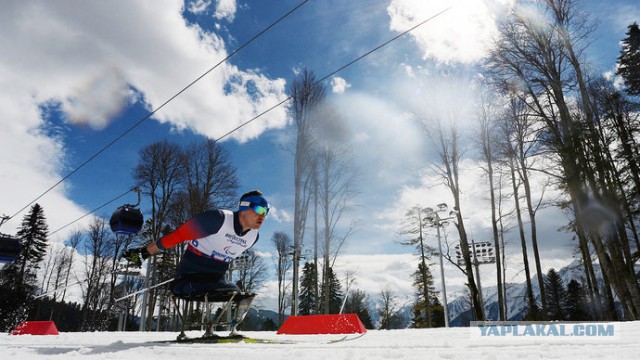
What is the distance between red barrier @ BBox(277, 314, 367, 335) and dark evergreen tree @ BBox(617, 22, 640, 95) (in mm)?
21861

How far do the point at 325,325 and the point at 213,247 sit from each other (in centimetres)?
146

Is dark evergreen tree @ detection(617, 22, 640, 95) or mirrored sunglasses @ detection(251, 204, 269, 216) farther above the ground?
dark evergreen tree @ detection(617, 22, 640, 95)

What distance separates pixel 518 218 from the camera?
18.5m

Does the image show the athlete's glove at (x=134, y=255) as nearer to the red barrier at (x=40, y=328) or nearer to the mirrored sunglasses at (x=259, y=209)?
the mirrored sunglasses at (x=259, y=209)

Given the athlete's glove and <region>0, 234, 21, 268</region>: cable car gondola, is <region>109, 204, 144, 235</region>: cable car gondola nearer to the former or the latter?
the athlete's glove

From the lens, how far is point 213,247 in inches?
150

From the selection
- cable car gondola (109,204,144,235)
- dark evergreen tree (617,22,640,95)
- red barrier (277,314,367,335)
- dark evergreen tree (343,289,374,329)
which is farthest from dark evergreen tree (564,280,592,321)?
cable car gondola (109,204,144,235)

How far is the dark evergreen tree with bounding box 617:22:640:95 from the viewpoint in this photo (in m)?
19.1

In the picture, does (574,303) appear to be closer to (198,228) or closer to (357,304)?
(357,304)

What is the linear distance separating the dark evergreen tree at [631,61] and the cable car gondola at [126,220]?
891 inches

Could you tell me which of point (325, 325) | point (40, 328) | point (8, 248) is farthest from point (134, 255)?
point (8, 248)

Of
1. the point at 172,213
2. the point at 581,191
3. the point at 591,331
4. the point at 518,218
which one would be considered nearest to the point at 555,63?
the point at 581,191

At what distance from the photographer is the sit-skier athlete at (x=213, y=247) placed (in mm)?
3648

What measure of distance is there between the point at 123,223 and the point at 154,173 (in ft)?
53.8
